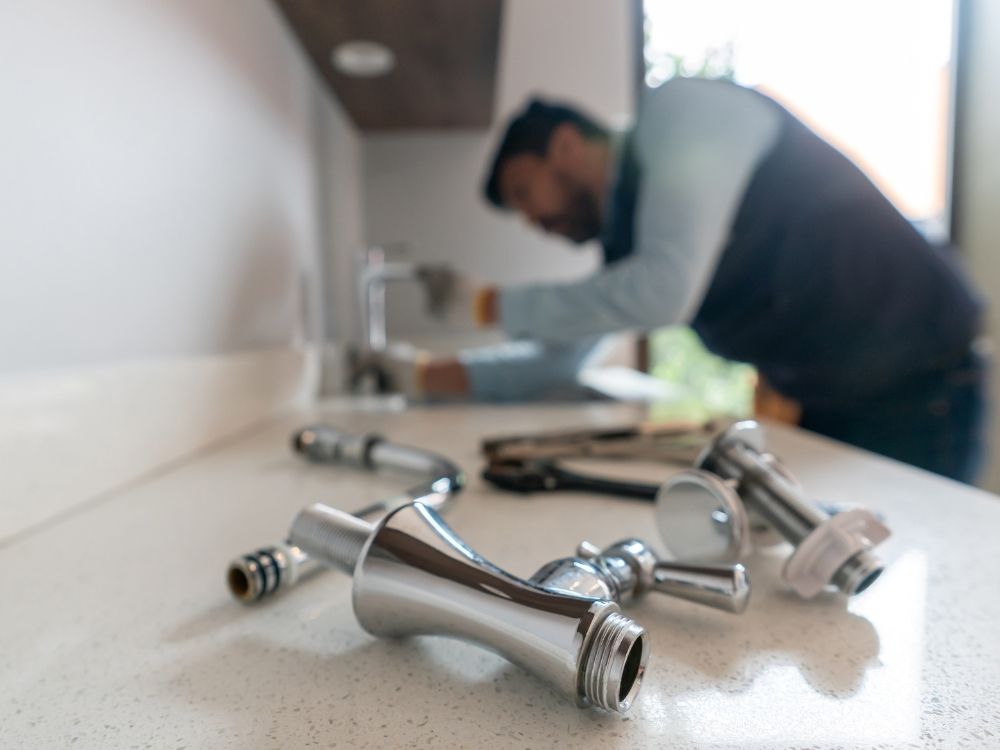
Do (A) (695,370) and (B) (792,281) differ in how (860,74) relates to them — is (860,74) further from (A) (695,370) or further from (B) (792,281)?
(B) (792,281)

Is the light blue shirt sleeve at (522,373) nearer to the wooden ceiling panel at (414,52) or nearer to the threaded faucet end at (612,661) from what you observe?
the wooden ceiling panel at (414,52)

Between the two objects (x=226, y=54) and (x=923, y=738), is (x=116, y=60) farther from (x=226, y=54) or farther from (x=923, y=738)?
(x=923, y=738)

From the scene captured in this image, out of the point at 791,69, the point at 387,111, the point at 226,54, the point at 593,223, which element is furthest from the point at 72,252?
the point at 791,69

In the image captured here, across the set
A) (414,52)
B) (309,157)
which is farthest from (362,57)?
(309,157)

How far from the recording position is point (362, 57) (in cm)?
114

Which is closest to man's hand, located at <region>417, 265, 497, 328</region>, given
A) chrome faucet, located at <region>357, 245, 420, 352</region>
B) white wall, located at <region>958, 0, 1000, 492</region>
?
chrome faucet, located at <region>357, 245, 420, 352</region>

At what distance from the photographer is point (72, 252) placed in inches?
18.4

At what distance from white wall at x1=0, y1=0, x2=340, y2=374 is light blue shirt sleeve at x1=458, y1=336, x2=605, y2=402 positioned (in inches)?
16.4

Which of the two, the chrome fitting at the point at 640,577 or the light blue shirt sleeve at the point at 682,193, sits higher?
the light blue shirt sleeve at the point at 682,193

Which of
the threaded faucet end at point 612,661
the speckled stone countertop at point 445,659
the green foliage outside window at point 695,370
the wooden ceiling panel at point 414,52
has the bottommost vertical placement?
the green foliage outside window at point 695,370

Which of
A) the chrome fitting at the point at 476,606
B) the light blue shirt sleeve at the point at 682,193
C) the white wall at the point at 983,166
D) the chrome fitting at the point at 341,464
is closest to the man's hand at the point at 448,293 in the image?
the light blue shirt sleeve at the point at 682,193

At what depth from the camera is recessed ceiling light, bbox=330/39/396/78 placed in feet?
3.68

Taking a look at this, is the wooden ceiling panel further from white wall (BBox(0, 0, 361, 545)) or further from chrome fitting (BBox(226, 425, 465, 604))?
chrome fitting (BBox(226, 425, 465, 604))

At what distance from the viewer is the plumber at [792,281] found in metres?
0.92
